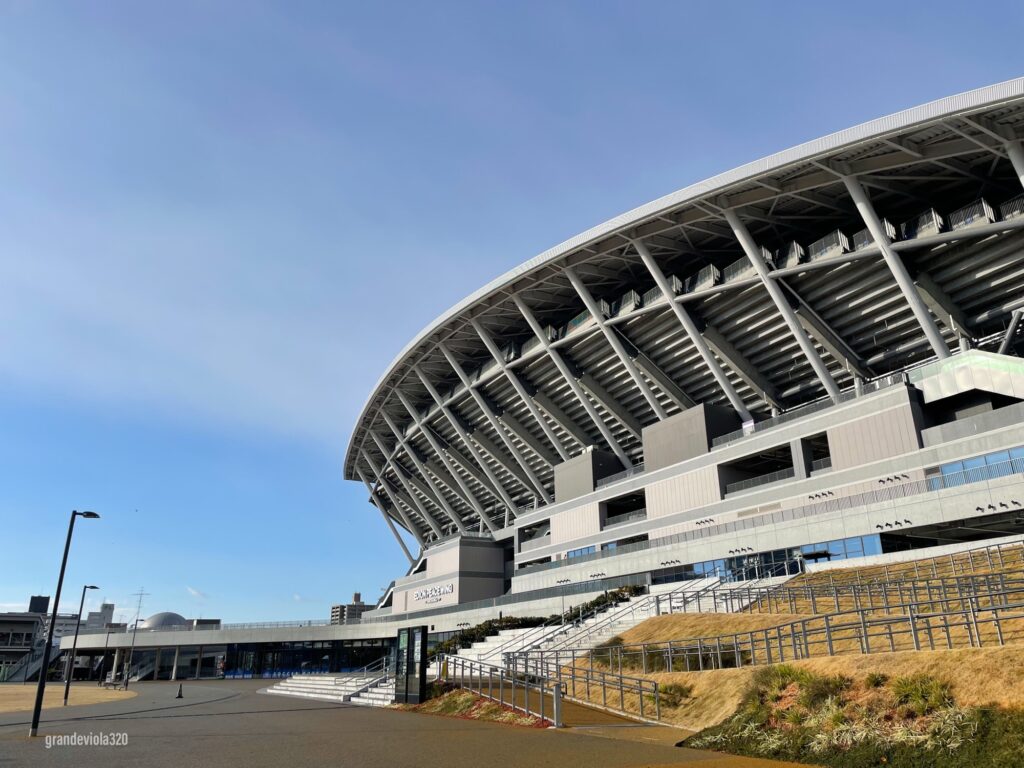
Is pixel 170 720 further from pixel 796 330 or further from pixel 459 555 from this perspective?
pixel 459 555

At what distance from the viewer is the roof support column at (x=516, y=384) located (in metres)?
53.5

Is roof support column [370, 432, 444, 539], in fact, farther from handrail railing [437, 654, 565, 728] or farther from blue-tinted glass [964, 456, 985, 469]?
handrail railing [437, 654, 565, 728]

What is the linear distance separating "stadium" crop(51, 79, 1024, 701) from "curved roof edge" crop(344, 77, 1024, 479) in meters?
0.12

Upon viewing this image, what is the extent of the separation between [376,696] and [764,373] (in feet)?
105

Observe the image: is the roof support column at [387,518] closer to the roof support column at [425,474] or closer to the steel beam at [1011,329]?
the roof support column at [425,474]

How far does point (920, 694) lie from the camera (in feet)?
32.0

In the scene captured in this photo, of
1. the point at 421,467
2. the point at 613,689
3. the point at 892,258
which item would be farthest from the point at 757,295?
the point at 421,467

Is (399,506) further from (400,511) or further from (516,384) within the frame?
(516,384)

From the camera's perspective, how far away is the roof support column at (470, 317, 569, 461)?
5350cm

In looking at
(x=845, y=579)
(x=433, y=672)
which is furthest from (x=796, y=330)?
(x=433, y=672)

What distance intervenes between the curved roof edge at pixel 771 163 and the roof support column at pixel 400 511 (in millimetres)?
34913

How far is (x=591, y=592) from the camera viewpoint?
4259 cm

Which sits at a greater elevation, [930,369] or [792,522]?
[930,369]

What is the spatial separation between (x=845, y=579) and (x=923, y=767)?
21.7 meters
